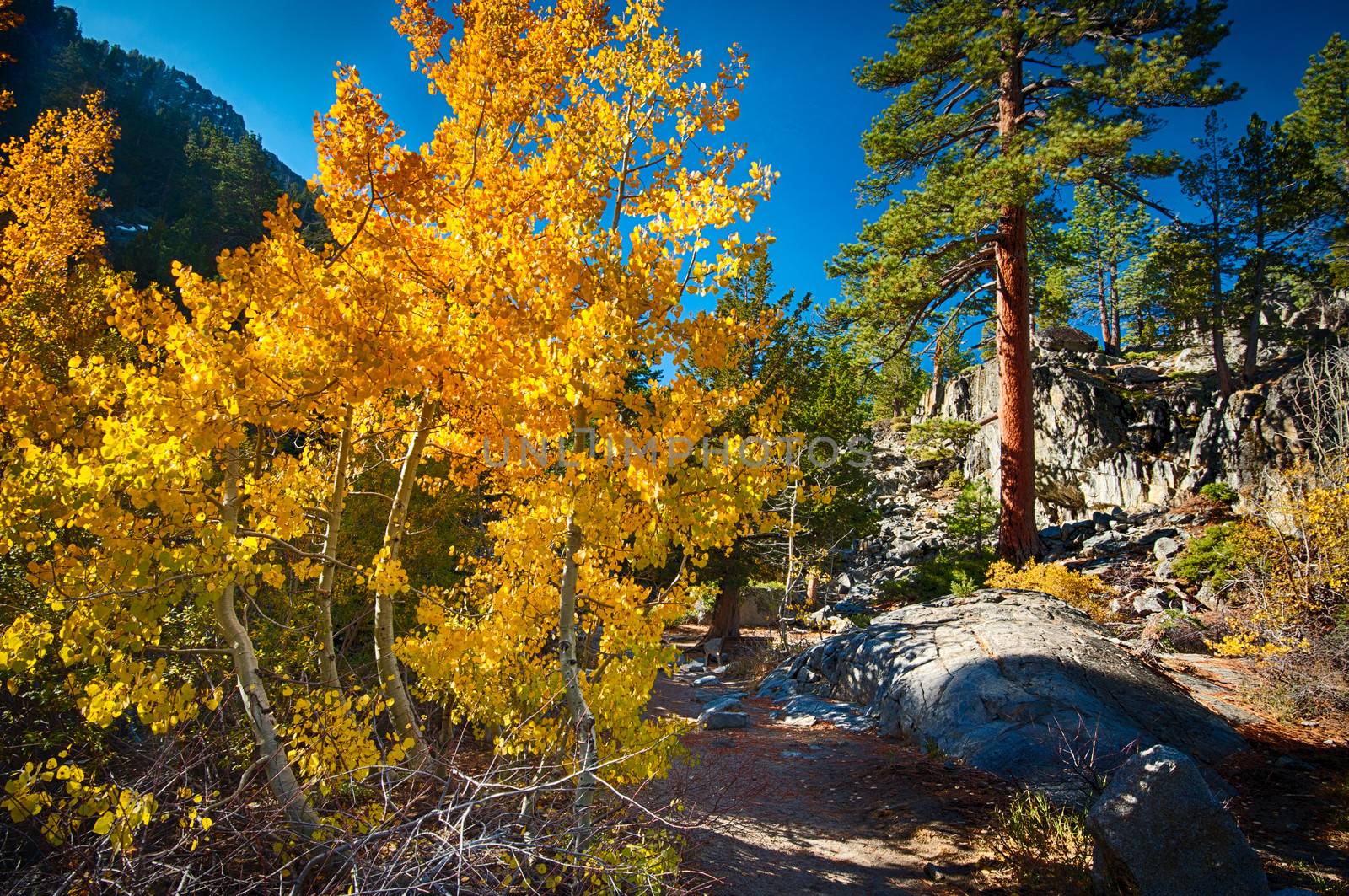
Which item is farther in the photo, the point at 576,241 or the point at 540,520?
the point at 540,520

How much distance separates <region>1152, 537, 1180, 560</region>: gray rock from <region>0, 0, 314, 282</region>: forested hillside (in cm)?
3549

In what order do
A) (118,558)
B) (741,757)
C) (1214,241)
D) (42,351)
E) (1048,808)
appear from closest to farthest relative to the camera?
1. (118,558)
2. (1048,808)
3. (741,757)
4. (42,351)
5. (1214,241)

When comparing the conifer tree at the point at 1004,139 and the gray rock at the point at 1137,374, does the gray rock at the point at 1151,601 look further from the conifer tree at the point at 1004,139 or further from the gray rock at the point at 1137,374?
the gray rock at the point at 1137,374

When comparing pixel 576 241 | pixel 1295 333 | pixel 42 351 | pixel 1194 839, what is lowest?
pixel 1194 839

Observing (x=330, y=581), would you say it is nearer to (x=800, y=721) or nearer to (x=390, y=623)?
(x=390, y=623)

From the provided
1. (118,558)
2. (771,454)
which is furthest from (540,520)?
(118,558)

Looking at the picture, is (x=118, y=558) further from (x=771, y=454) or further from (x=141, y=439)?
(x=771, y=454)

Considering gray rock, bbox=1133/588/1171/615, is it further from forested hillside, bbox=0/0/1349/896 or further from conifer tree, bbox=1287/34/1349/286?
conifer tree, bbox=1287/34/1349/286

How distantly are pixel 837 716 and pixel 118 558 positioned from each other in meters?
7.44

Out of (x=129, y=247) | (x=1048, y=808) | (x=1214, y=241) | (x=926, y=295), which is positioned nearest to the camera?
(x=1048, y=808)

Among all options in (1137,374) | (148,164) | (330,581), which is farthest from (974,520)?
(148,164)

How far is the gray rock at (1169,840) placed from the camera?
2.99m

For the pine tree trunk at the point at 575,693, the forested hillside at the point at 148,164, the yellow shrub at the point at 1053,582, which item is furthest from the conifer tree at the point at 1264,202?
the forested hillside at the point at 148,164

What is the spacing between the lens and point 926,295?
1108cm
